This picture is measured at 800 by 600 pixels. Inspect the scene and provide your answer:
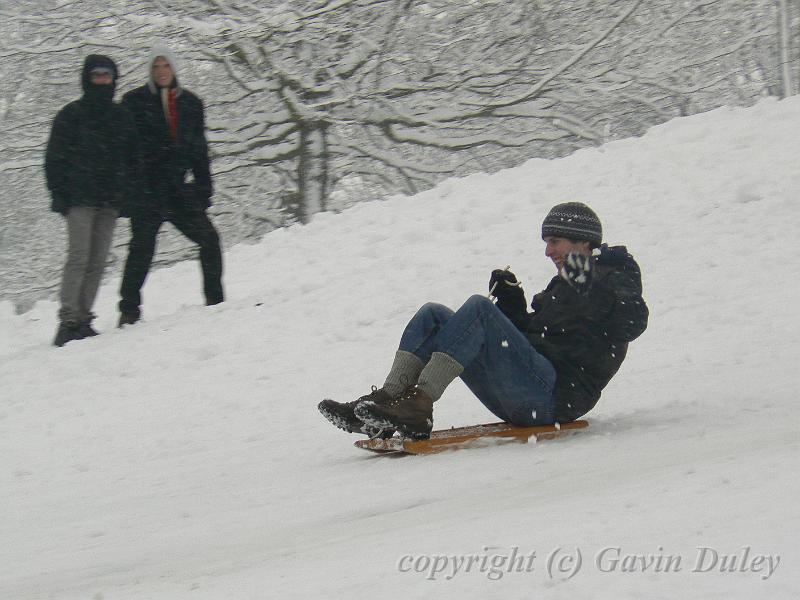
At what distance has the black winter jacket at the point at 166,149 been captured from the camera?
797 cm

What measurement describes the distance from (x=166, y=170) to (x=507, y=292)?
4.27m

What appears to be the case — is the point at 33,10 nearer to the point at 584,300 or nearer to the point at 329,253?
the point at 329,253

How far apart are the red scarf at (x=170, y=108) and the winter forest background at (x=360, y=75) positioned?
19.5 ft

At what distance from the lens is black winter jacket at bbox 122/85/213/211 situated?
26.2ft

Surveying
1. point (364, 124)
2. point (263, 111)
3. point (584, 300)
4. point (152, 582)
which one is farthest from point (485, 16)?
point (152, 582)

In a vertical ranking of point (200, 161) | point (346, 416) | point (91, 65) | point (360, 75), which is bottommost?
point (346, 416)

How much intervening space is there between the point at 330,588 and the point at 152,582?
2.08ft

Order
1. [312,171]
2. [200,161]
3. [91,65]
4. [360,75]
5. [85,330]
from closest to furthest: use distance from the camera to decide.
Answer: [91,65]
[85,330]
[200,161]
[360,75]
[312,171]

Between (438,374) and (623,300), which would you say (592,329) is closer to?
(623,300)

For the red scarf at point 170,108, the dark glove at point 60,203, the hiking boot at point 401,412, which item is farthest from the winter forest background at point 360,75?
the hiking boot at point 401,412

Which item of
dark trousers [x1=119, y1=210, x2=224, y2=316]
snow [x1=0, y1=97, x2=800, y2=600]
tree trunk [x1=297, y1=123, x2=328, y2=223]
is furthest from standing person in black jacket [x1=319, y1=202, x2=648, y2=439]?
tree trunk [x1=297, y1=123, x2=328, y2=223]

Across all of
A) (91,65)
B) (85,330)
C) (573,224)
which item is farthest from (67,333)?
(573,224)

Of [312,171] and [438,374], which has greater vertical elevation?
[312,171]

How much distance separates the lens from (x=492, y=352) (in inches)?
172
